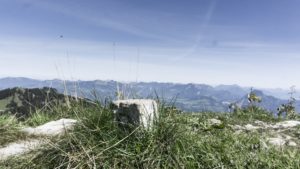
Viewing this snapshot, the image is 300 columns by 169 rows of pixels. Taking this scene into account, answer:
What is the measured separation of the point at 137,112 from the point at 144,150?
0.83 metres

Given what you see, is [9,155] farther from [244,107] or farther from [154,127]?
[244,107]

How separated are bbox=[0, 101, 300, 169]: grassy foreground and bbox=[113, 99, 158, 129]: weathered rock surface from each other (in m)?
0.15

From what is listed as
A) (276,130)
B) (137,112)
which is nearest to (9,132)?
(137,112)

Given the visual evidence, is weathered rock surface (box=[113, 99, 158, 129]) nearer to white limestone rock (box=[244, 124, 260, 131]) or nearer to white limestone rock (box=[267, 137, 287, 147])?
white limestone rock (box=[267, 137, 287, 147])

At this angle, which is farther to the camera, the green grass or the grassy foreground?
the green grass

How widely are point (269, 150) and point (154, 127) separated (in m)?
2.58

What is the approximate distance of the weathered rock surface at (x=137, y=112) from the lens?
7852 mm

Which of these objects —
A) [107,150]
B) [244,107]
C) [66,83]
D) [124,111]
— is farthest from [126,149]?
[244,107]

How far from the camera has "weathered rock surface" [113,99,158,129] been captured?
785 cm

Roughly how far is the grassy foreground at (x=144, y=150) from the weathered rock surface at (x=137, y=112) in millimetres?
155

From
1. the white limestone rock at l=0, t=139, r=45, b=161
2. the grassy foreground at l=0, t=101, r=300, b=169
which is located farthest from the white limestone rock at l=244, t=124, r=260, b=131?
the white limestone rock at l=0, t=139, r=45, b=161

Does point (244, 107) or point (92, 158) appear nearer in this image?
point (92, 158)

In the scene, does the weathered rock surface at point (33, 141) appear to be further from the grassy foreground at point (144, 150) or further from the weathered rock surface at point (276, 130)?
the weathered rock surface at point (276, 130)

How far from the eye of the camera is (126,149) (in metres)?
7.46
